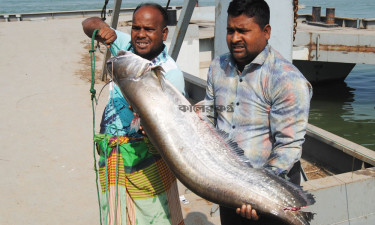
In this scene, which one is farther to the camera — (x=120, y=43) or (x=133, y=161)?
(x=120, y=43)

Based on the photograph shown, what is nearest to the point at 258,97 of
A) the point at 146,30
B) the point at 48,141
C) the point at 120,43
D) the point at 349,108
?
the point at 146,30

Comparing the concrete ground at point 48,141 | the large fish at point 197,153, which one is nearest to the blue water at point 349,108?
the concrete ground at point 48,141

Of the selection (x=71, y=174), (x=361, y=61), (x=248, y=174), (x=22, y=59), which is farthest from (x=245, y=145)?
(x=22, y=59)

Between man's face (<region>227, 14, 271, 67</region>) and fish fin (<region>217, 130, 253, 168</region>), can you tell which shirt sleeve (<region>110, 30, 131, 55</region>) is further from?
fish fin (<region>217, 130, 253, 168</region>)

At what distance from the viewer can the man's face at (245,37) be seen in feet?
8.13

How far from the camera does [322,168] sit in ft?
18.5

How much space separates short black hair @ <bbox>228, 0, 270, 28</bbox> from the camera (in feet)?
8.06

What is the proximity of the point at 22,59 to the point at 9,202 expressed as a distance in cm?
856

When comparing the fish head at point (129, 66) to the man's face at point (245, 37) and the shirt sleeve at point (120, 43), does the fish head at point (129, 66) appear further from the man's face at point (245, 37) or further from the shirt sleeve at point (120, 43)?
the man's face at point (245, 37)

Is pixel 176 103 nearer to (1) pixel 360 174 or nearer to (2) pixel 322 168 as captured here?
(1) pixel 360 174

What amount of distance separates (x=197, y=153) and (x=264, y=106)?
52 centimetres

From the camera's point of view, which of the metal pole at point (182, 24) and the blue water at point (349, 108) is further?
the blue water at point (349, 108)

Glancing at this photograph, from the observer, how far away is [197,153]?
254cm

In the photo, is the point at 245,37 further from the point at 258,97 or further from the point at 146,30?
the point at 146,30
